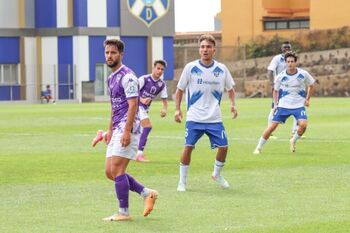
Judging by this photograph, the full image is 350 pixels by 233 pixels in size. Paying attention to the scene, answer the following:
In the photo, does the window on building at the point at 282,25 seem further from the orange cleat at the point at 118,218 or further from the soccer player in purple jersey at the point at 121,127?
the orange cleat at the point at 118,218

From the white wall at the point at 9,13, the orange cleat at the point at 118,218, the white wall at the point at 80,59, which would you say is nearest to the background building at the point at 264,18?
the white wall at the point at 80,59

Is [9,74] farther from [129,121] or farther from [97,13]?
[129,121]

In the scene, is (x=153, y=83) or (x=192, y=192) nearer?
(x=192, y=192)

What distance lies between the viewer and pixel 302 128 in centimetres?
2125

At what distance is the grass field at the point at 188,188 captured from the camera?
38.5 feet

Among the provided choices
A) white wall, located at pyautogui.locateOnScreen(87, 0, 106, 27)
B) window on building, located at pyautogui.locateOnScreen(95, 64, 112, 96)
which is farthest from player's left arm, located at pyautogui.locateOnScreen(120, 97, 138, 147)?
window on building, located at pyautogui.locateOnScreen(95, 64, 112, 96)

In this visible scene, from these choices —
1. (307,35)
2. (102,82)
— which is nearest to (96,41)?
(102,82)

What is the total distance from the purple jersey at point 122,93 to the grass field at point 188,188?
40.9 inches

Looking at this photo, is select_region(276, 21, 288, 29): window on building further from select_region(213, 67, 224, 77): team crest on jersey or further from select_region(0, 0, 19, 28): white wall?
select_region(213, 67, 224, 77): team crest on jersey

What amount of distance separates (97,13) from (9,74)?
6.58m

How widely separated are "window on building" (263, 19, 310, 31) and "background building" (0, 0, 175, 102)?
1324 cm

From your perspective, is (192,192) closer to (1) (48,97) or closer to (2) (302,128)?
(2) (302,128)

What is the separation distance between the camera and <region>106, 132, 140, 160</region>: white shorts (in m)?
12.1

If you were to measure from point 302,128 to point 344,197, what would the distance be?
752cm
